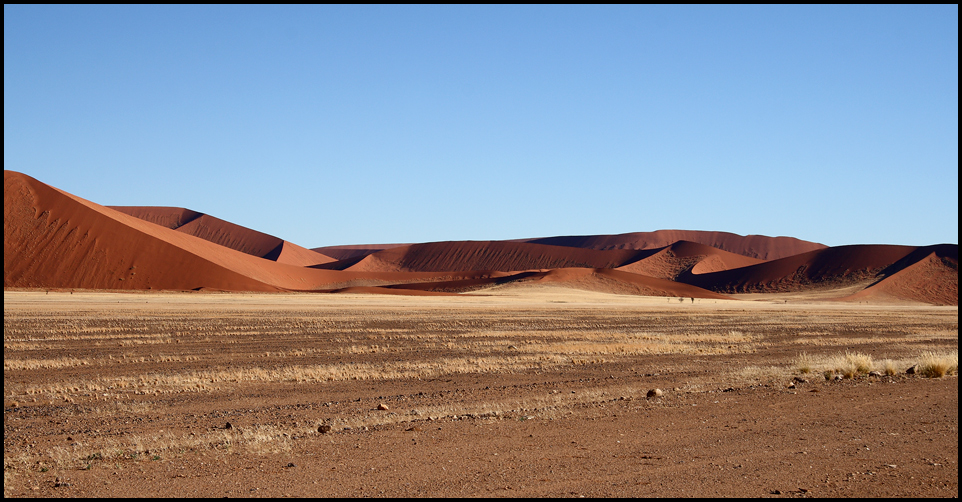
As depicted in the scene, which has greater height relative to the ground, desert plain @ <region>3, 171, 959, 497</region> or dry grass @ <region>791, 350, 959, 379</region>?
dry grass @ <region>791, 350, 959, 379</region>

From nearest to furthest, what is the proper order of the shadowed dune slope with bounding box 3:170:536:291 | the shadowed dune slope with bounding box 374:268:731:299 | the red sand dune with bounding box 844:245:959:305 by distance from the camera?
the shadowed dune slope with bounding box 3:170:536:291, the red sand dune with bounding box 844:245:959:305, the shadowed dune slope with bounding box 374:268:731:299

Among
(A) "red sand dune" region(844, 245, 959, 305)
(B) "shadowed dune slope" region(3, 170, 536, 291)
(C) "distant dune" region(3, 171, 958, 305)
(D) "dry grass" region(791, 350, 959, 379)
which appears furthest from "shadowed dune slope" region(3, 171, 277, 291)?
(A) "red sand dune" region(844, 245, 959, 305)

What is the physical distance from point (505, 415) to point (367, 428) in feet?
6.65

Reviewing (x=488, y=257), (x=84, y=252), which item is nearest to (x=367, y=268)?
(x=488, y=257)

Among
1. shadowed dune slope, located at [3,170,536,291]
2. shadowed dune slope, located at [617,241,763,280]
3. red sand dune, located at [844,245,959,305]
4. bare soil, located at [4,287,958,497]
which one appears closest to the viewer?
bare soil, located at [4,287,958,497]

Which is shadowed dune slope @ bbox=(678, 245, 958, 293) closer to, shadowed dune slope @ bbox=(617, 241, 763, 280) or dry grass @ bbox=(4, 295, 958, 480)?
shadowed dune slope @ bbox=(617, 241, 763, 280)

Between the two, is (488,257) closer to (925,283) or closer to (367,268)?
(367,268)

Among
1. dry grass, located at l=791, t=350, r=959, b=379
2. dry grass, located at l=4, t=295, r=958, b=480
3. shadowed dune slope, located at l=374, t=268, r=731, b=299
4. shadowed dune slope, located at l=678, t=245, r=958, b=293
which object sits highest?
shadowed dune slope, located at l=678, t=245, r=958, b=293

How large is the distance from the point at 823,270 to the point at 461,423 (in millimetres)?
128378

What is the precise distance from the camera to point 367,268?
544 feet

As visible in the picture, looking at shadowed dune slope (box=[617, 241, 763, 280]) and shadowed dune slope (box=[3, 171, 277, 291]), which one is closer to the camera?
shadowed dune slope (box=[3, 171, 277, 291])

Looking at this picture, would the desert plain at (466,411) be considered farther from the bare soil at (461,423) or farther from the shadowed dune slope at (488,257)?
the shadowed dune slope at (488,257)

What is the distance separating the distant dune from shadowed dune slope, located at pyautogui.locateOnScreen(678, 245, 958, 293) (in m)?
0.17

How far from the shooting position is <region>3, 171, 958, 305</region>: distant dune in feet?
269
